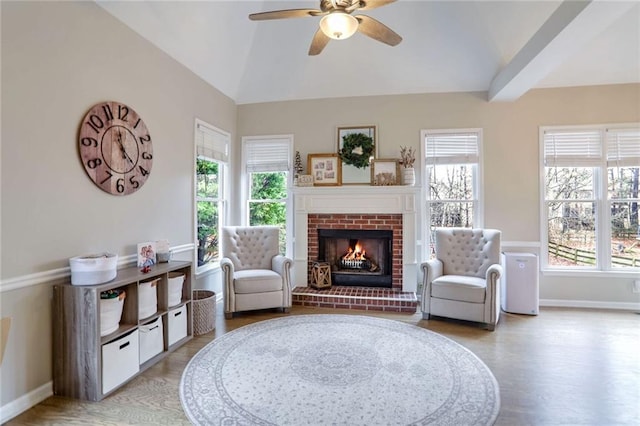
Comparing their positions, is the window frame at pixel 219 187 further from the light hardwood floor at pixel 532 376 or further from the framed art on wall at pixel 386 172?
the framed art on wall at pixel 386 172

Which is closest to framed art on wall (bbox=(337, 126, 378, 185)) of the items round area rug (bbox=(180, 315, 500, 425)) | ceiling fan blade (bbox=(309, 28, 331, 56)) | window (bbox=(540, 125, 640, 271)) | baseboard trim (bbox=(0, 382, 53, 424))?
ceiling fan blade (bbox=(309, 28, 331, 56))

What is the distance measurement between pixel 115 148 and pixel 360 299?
10.1 ft

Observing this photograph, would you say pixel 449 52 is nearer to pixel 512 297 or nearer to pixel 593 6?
pixel 593 6

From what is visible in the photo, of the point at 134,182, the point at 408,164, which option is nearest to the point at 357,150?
the point at 408,164

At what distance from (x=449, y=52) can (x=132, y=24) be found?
3.57 m

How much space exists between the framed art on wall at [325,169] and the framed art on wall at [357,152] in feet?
0.29

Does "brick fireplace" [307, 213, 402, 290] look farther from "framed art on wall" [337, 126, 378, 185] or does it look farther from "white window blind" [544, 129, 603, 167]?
"white window blind" [544, 129, 603, 167]

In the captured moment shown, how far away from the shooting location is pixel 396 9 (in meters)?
3.71

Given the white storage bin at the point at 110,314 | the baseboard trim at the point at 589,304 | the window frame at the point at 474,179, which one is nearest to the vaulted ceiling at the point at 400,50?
the window frame at the point at 474,179

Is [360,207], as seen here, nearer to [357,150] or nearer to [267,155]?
[357,150]

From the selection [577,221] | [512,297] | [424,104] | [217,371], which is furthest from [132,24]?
[577,221]

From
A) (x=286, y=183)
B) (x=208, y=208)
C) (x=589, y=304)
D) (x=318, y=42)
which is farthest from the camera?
(x=286, y=183)

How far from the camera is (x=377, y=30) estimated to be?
2.49 meters

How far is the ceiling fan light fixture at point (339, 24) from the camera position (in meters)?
2.13
